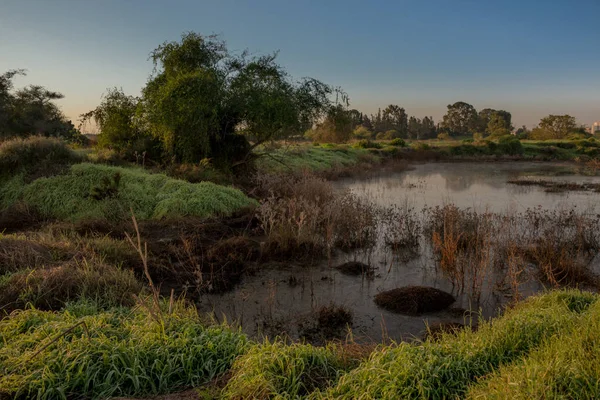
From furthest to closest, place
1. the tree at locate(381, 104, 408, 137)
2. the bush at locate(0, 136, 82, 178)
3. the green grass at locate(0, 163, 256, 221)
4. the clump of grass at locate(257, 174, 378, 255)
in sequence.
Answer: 1. the tree at locate(381, 104, 408, 137)
2. the bush at locate(0, 136, 82, 178)
3. the green grass at locate(0, 163, 256, 221)
4. the clump of grass at locate(257, 174, 378, 255)

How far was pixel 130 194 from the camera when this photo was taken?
10156mm

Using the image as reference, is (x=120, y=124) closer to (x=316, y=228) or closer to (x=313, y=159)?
(x=316, y=228)

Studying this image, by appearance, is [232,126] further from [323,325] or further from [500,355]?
[500,355]

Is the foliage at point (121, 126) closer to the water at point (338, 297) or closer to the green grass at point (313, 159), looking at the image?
the green grass at point (313, 159)

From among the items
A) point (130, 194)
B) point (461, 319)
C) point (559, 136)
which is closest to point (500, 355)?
point (461, 319)

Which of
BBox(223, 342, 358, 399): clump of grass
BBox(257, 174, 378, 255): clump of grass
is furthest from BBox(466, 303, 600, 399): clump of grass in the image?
BBox(257, 174, 378, 255): clump of grass

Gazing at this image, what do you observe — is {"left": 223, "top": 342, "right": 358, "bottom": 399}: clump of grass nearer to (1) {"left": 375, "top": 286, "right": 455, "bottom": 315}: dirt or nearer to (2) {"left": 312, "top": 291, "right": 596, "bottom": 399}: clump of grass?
(2) {"left": 312, "top": 291, "right": 596, "bottom": 399}: clump of grass

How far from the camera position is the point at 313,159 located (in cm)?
2589

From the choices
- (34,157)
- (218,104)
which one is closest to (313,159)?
(218,104)

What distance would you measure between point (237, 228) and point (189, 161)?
540 centimetres

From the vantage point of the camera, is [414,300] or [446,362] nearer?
[446,362]

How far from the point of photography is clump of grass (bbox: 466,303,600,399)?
7.95 ft

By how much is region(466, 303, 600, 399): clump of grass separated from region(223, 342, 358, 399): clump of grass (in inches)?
41.2

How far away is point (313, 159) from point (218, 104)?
1254cm
